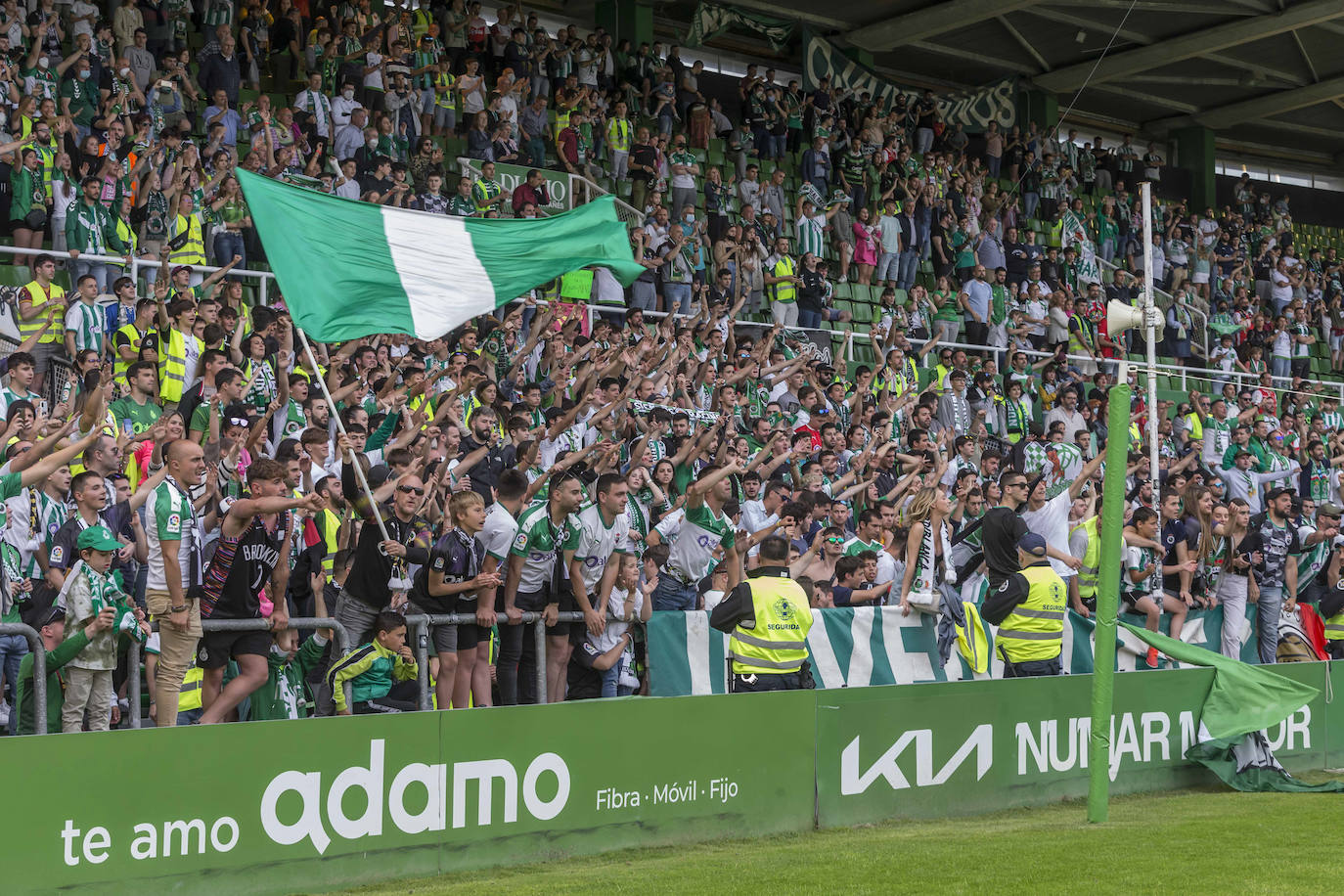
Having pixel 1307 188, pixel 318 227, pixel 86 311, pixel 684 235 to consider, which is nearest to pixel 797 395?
pixel 684 235

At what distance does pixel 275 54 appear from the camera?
63.7 feet

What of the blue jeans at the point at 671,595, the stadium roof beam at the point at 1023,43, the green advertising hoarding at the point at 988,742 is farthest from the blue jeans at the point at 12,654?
the stadium roof beam at the point at 1023,43

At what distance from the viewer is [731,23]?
88.3ft

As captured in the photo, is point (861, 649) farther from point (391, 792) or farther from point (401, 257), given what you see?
point (391, 792)

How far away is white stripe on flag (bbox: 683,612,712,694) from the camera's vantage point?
10.4m

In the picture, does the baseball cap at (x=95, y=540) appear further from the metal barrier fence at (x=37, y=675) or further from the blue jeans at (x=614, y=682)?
the blue jeans at (x=614, y=682)

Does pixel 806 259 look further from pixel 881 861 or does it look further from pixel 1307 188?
pixel 1307 188

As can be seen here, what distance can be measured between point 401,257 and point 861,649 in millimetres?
4252

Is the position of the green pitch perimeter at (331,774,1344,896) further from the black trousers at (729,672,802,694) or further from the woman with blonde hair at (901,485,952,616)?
the woman with blonde hair at (901,485,952,616)

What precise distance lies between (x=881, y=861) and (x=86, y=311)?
328 inches

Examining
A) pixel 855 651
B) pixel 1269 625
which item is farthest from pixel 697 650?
pixel 1269 625

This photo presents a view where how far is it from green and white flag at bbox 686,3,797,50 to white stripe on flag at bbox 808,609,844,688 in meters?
16.6

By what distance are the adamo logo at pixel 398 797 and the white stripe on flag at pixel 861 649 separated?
3.27 meters

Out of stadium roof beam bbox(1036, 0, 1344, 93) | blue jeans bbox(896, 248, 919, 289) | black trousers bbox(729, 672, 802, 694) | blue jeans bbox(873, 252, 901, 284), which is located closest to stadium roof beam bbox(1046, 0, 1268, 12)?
stadium roof beam bbox(1036, 0, 1344, 93)
